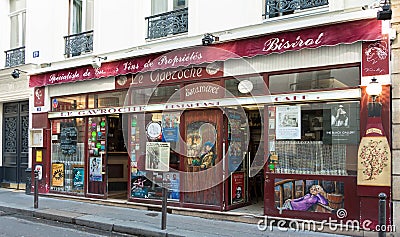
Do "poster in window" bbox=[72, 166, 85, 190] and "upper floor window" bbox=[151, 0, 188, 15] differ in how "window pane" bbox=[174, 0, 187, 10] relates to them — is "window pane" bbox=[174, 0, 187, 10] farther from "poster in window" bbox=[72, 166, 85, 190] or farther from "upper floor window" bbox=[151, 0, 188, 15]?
"poster in window" bbox=[72, 166, 85, 190]

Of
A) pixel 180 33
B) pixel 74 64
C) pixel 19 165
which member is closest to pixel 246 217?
pixel 180 33

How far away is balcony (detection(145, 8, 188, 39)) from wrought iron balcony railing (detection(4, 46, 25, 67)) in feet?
17.5

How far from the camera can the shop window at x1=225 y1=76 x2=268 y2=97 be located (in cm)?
852

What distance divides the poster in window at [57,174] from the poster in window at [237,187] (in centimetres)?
539

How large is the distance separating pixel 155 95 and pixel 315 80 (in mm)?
3913

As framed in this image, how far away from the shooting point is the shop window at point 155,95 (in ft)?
32.2

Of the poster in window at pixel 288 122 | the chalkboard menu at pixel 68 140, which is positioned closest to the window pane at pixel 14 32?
the chalkboard menu at pixel 68 140

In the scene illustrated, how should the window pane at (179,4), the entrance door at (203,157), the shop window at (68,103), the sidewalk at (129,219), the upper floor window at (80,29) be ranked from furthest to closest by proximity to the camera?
the upper floor window at (80,29)
the shop window at (68,103)
the window pane at (179,4)
the entrance door at (203,157)
the sidewalk at (129,219)

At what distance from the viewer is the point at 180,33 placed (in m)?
9.88

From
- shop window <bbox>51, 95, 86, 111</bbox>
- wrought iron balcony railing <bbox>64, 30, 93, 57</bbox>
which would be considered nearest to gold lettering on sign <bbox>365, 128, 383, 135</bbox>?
shop window <bbox>51, 95, 86, 111</bbox>

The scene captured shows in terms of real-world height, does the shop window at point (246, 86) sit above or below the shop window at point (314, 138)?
above

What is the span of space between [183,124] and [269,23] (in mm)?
2948

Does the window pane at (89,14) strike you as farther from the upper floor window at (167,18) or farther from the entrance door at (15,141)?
the entrance door at (15,141)

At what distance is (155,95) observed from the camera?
1011 centimetres
